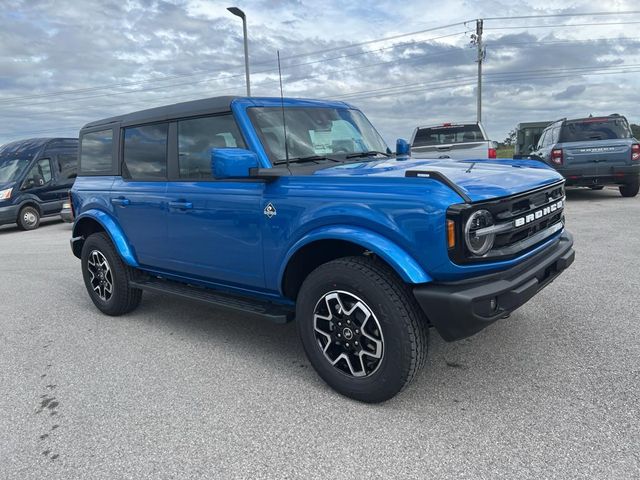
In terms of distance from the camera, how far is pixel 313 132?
3.97m

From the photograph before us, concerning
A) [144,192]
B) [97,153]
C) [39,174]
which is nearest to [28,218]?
[39,174]

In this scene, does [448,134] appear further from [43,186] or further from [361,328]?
[43,186]

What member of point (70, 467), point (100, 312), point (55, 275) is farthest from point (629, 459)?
point (55, 275)

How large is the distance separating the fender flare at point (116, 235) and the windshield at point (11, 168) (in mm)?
11161

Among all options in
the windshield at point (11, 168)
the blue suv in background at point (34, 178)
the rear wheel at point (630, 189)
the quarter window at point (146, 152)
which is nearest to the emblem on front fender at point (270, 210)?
the quarter window at point (146, 152)

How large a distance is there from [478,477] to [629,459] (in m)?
0.72

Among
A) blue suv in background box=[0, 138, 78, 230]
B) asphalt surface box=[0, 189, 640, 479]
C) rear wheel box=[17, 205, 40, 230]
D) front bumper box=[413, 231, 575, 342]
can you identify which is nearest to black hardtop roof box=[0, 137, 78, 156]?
blue suv in background box=[0, 138, 78, 230]

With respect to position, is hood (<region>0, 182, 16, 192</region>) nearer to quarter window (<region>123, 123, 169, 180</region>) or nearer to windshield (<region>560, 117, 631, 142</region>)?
quarter window (<region>123, 123, 169, 180</region>)

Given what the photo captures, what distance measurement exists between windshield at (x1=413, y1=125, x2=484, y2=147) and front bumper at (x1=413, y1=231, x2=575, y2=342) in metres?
9.18

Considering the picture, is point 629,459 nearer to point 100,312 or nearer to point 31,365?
point 31,365

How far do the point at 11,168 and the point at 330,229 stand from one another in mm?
14709

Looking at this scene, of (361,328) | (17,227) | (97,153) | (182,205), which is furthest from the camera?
(17,227)

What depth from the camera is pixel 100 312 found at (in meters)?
5.27

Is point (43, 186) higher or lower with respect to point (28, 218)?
higher
